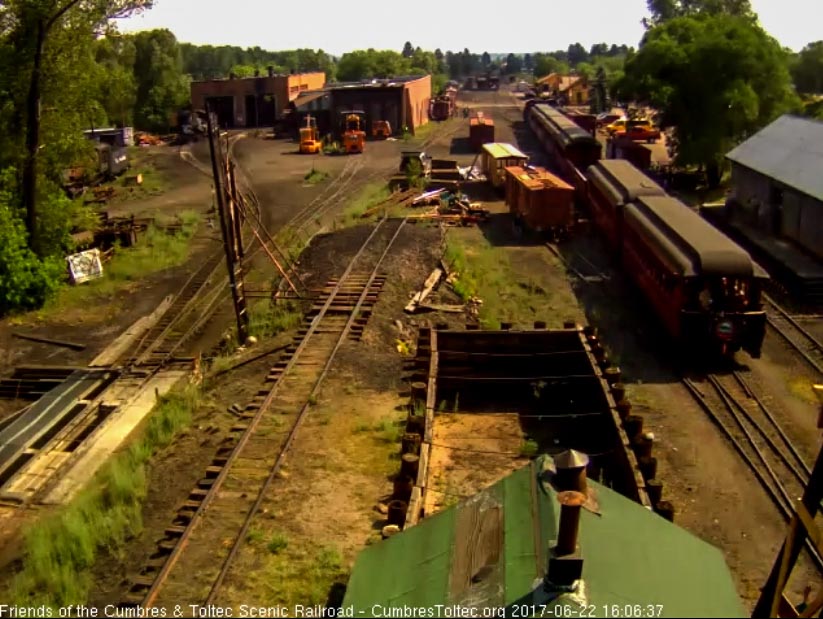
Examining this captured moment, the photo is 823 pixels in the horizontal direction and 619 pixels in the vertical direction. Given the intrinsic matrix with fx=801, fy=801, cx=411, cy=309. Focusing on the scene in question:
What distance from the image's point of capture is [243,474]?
11.4 m

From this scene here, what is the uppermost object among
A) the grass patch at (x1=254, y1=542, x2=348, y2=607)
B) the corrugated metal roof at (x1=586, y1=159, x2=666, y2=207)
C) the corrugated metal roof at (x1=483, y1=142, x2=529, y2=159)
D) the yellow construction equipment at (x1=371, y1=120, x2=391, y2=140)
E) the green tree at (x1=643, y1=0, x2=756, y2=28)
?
the green tree at (x1=643, y1=0, x2=756, y2=28)

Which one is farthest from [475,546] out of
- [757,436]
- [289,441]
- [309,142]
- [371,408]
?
[309,142]

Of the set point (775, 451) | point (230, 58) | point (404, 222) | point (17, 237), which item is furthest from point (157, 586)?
point (230, 58)

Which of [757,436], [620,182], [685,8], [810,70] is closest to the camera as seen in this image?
[757,436]

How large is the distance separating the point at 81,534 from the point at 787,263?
64.0 feet

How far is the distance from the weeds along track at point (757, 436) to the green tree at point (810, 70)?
248 feet

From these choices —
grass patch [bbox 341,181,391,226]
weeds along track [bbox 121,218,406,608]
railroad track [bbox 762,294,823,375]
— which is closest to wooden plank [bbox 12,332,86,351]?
weeds along track [bbox 121,218,406,608]

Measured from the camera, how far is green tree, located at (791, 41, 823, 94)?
8000 centimetres

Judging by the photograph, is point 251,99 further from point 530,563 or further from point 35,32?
point 530,563

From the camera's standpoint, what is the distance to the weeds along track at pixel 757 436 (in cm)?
1199

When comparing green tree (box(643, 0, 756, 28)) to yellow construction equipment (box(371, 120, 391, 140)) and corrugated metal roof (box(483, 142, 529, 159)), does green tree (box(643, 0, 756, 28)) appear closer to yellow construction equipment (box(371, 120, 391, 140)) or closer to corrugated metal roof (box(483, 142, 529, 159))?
yellow construction equipment (box(371, 120, 391, 140))

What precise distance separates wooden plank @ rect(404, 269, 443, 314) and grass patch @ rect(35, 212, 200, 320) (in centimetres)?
934

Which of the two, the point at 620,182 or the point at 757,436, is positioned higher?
the point at 620,182

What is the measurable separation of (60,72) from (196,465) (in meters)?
16.5
